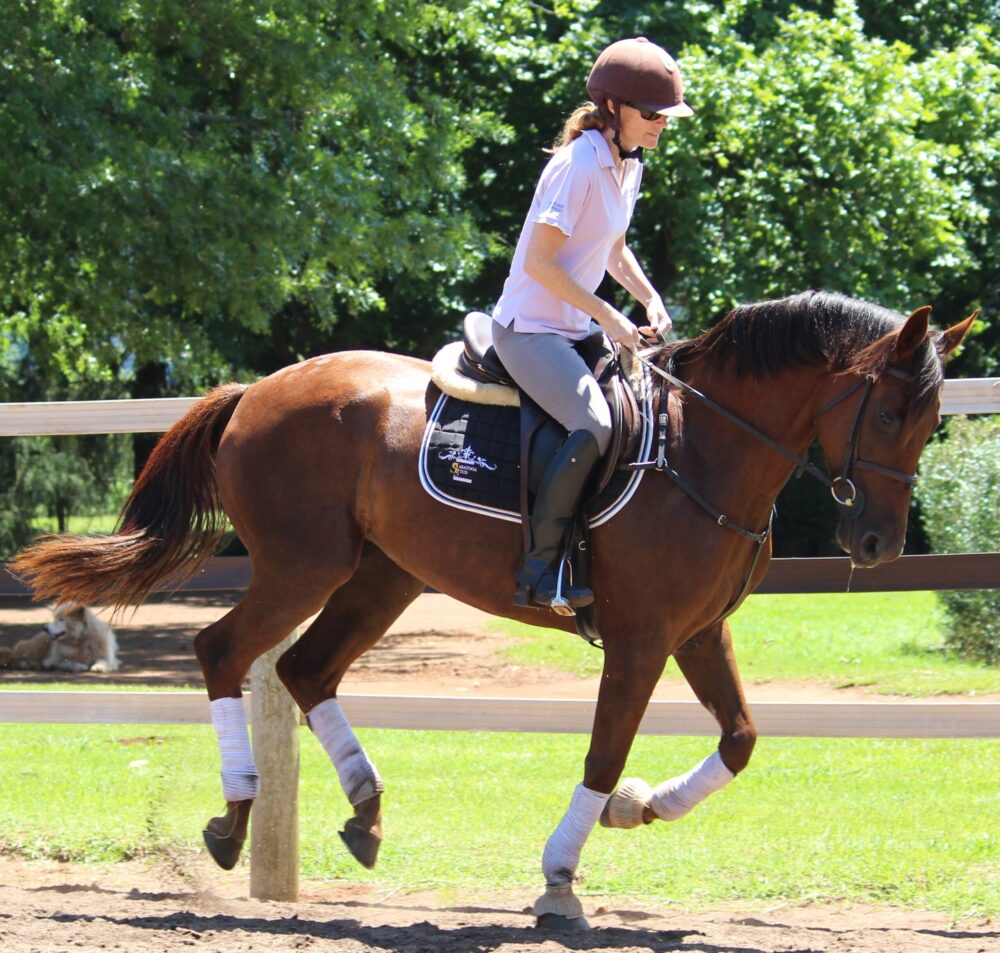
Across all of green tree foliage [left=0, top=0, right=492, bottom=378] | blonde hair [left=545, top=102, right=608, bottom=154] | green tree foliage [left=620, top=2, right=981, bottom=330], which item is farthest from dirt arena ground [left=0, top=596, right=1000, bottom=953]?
green tree foliage [left=620, top=2, right=981, bottom=330]

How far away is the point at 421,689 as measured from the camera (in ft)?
34.0

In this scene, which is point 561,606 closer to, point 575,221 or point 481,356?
point 481,356

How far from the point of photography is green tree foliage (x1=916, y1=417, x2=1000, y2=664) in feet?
33.8

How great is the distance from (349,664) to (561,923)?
4.27 feet

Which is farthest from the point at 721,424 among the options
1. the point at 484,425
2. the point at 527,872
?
the point at 527,872

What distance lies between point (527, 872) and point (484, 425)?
1.85m

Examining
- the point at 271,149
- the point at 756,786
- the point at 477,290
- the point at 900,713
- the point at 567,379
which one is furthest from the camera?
the point at 477,290

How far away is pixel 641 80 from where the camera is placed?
14.3 ft

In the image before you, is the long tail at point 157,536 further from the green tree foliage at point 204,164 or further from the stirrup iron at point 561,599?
the green tree foliage at point 204,164

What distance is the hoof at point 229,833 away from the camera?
479 centimetres

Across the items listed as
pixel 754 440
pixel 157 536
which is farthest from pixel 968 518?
pixel 157 536

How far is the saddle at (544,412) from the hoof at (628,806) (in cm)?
57

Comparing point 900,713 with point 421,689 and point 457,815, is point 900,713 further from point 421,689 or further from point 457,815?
point 421,689

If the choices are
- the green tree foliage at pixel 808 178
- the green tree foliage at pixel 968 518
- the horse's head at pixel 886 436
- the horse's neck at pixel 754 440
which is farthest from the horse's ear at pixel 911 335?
the green tree foliage at pixel 808 178
